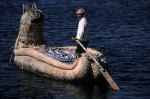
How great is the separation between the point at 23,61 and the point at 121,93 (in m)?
7.14

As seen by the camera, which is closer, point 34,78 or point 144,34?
point 34,78

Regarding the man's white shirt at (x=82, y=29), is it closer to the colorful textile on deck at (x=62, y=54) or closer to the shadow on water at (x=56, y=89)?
the colorful textile on deck at (x=62, y=54)

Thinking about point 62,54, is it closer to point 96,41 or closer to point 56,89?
point 56,89

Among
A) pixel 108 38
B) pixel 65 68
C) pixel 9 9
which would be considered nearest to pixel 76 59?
pixel 65 68

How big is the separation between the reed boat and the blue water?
1.38 feet

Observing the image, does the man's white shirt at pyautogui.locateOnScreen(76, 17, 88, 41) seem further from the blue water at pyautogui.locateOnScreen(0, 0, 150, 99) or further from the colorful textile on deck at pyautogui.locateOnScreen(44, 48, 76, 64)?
the blue water at pyautogui.locateOnScreen(0, 0, 150, 99)

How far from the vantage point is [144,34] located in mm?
44219

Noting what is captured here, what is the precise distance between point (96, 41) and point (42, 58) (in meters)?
10.2

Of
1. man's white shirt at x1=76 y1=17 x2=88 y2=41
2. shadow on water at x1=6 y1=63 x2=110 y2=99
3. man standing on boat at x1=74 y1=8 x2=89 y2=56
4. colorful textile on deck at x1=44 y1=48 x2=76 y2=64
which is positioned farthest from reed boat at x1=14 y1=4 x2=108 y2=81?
man's white shirt at x1=76 y1=17 x2=88 y2=41

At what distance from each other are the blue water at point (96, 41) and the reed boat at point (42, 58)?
421mm

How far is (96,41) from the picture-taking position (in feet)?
138

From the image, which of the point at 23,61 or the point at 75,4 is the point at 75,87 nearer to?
the point at 23,61

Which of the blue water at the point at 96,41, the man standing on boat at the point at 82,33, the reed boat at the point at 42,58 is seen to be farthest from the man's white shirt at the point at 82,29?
the blue water at the point at 96,41

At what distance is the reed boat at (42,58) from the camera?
29938 mm
